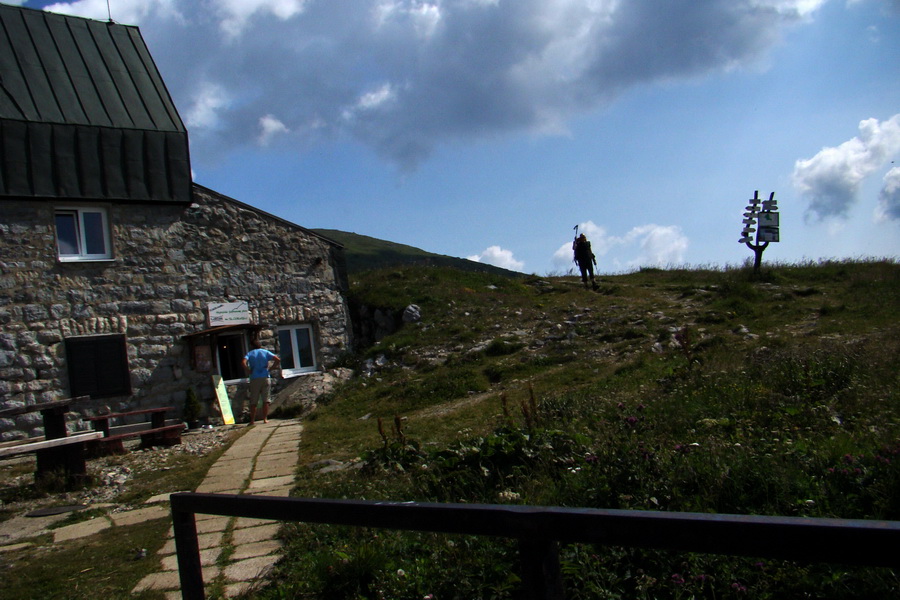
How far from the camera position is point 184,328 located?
14406 millimetres

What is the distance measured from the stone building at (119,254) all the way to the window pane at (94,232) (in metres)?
0.02

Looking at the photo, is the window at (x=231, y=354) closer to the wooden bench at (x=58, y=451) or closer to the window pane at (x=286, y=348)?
the window pane at (x=286, y=348)

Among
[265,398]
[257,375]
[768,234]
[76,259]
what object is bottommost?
[265,398]

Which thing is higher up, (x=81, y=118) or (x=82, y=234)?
(x=81, y=118)

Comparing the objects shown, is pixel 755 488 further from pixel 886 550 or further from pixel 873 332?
pixel 873 332

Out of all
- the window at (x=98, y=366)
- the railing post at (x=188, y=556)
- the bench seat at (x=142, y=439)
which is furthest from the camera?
the window at (x=98, y=366)

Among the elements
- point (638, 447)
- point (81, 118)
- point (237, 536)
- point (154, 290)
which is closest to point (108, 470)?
point (237, 536)

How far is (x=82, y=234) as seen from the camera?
13.8 m

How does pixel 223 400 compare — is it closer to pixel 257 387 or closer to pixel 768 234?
pixel 257 387

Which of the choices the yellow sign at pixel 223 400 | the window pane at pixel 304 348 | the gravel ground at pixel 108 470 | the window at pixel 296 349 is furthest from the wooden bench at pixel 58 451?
the window pane at pixel 304 348

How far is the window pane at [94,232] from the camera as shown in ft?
45.6

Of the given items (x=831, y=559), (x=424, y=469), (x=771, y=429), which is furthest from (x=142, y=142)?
(x=831, y=559)

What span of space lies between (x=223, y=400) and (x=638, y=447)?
1183 centimetres

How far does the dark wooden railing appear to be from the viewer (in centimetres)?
117
